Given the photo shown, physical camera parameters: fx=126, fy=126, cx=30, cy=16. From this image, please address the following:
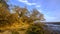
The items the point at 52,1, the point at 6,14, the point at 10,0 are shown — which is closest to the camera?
the point at 6,14

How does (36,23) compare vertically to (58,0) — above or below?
below

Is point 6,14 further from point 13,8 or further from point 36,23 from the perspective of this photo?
point 36,23

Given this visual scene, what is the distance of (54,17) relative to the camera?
177 cm

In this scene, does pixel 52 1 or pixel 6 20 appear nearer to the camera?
pixel 6 20

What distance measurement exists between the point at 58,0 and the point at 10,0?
0.70 m

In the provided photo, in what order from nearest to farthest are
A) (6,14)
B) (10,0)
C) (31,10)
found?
(6,14)
(31,10)
(10,0)

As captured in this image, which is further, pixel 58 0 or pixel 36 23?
pixel 58 0

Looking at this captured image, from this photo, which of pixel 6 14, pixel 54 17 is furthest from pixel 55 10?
pixel 6 14

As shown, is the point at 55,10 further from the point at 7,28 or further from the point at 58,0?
the point at 7,28

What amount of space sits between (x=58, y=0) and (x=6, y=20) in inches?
33.9

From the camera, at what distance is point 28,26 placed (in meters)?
1.34

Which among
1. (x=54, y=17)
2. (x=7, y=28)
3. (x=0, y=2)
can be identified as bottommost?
(x=7, y=28)

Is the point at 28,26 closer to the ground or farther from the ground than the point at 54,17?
closer to the ground

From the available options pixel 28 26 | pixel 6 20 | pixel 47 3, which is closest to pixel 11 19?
pixel 6 20
